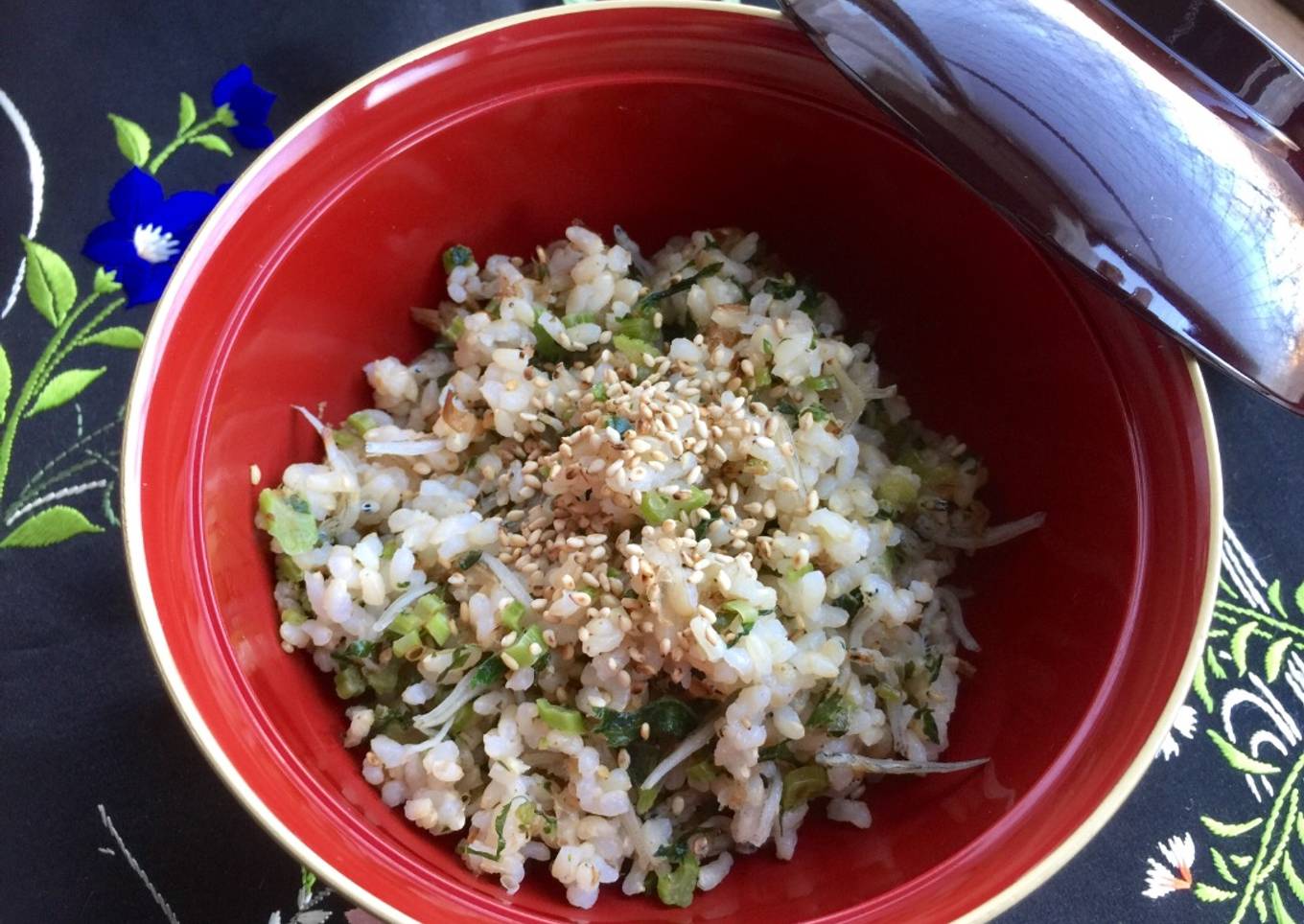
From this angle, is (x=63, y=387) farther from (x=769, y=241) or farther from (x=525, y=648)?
(x=769, y=241)

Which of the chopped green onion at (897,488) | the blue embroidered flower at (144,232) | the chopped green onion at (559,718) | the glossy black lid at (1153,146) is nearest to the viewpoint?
the glossy black lid at (1153,146)

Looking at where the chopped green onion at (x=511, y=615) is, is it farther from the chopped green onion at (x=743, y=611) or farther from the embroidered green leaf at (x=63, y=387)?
the embroidered green leaf at (x=63, y=387)

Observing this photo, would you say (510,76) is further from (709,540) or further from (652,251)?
(709,540)

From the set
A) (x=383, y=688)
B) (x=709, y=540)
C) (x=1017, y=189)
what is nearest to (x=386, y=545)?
(x=383, y=688)

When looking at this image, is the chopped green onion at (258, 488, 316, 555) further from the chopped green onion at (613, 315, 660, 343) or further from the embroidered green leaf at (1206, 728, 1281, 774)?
the embroidered green leaf at (1206, 728, 1281, 774)

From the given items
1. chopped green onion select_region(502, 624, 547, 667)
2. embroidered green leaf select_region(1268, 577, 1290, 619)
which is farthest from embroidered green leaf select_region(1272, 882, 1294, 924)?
Answer: chopped green onion select_region(502, 624, 547, 667)

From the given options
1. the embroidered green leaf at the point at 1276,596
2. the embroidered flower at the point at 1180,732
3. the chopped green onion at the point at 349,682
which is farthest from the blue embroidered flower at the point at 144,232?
the embroidered green leaf at the point at 1276,596

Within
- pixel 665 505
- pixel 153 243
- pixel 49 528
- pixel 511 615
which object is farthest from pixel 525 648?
pixel 153 243
